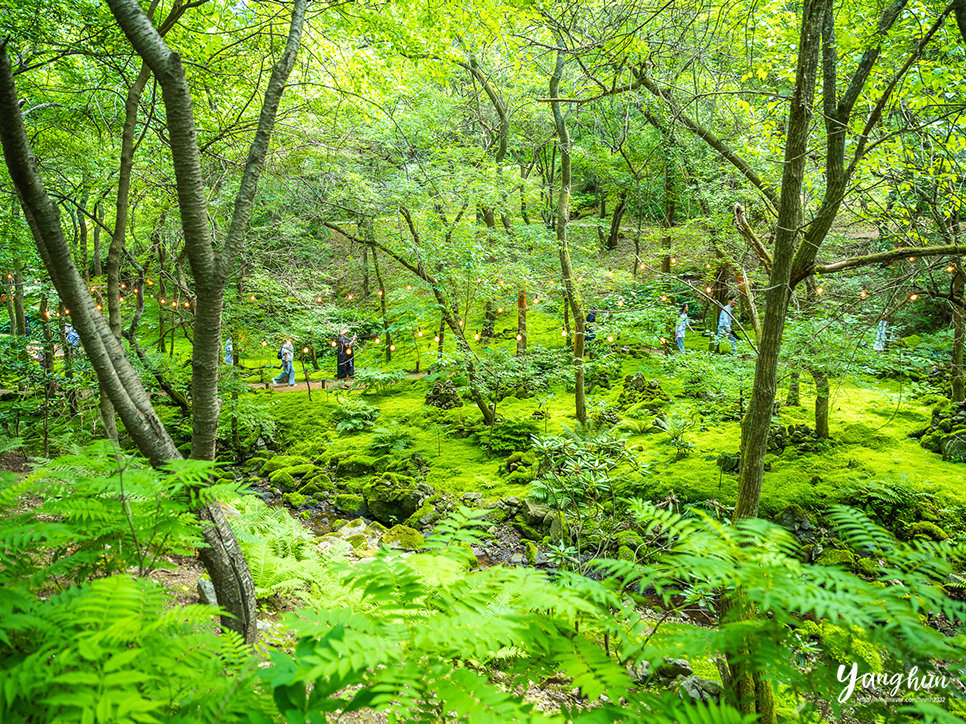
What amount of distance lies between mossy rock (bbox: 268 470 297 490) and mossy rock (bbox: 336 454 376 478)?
0.85 metres

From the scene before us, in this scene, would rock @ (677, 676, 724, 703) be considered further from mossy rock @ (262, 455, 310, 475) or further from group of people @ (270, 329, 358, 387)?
group of people @ (270, 329, 358, 387)

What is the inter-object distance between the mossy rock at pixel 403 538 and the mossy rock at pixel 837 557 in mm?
5091

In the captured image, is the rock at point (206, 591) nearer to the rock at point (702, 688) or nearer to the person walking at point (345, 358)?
the rock at point (702, 688)

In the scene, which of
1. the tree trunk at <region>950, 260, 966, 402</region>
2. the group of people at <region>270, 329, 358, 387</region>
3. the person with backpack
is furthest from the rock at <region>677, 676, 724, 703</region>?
the person with backpack

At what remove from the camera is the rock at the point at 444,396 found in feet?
39.6

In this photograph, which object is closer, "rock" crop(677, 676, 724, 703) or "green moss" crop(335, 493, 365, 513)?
"rock" crop(677, 676, 724, 703)

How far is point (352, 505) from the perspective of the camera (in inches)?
321

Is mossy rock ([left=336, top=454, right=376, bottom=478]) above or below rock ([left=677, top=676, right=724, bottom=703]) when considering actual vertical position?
above

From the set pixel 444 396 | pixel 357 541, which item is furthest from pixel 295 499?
pixel 444 396

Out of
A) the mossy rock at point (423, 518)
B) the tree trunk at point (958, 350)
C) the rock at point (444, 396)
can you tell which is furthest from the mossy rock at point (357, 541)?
the tree trunk at point (958, 350)

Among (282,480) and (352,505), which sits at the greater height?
(282,480)

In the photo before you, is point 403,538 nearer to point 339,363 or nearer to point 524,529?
point 524,529

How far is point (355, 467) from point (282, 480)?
138 cm

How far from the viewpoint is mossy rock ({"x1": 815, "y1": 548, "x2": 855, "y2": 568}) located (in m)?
5.83
